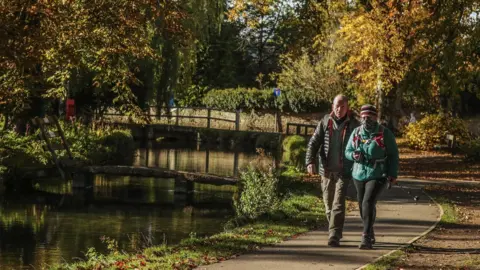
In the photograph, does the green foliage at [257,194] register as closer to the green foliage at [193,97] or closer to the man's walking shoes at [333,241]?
the man's walking shoes at [333,241]

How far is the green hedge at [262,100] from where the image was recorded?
189 feet

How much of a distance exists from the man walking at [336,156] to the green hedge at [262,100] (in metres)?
44.6

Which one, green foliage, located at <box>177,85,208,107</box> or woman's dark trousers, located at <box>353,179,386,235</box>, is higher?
green foliage, located at <box>177,85,208,107</box>

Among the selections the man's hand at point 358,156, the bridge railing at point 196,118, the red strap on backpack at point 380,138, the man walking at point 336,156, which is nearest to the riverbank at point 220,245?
the man walking at point 336,156

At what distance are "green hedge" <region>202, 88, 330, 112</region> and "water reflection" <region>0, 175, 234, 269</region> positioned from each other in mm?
31954

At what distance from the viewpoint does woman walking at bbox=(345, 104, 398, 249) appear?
10812 mm

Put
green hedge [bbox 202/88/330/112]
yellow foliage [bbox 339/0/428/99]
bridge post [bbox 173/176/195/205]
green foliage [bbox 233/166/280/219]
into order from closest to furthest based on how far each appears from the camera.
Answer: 1. green foliage [bbox 233/166/280/219]
2. bridge post [bbox 173/176/195/205]
3. yellow foliage [bbox 339/0/428/99]
4. green hedge [bbox 202/88/330/112]

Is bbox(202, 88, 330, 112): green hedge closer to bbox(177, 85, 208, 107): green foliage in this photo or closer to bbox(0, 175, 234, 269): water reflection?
bbox(177, 85, 208, 107): green foliage

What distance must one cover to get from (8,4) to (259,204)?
6.50 meters

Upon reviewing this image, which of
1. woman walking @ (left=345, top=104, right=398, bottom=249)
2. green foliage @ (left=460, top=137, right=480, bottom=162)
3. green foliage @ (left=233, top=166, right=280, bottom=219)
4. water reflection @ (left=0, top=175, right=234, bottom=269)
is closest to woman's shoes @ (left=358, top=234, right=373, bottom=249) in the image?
woman walking @ (left=345, top=104, right=398, bottom=249)

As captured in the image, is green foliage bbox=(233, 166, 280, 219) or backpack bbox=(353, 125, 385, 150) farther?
green foliage bbox=(233, 166, 280, 219)

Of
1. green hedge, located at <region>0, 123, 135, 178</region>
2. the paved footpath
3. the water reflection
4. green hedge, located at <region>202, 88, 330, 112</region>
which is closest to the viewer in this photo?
the paved footpath

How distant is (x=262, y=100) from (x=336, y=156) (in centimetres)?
4863

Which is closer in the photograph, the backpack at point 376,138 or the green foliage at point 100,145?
the backpack at point 376,138
